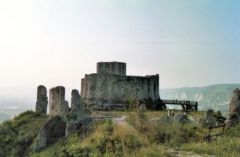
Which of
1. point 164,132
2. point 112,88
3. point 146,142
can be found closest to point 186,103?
point 112,88

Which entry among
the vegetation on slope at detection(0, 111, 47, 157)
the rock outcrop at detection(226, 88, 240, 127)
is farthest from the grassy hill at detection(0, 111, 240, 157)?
Answer: the vegetation on slope at detection(0, 111, 47, 157)

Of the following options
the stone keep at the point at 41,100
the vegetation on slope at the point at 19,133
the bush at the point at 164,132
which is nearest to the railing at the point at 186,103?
the stone keep at the point at 41,100

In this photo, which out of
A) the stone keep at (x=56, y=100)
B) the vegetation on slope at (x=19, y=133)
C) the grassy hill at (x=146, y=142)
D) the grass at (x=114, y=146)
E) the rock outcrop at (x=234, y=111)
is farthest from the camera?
the stone keep at (x=56, y=100)

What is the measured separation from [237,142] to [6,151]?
22.6 m

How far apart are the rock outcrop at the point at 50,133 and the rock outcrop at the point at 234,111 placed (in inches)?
577

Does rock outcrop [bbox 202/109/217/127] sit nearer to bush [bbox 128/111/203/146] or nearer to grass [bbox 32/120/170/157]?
bush [bbox 128/111/203/146]

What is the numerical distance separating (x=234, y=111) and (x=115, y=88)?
114 feet

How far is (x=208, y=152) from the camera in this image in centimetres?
2394

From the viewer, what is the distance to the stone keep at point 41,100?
52375 mm

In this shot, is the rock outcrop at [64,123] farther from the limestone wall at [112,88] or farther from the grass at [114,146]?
the limestone wall at [112,88]

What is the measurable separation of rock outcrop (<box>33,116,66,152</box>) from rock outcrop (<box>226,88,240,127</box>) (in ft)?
48.1

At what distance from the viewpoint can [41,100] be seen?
53.1 m

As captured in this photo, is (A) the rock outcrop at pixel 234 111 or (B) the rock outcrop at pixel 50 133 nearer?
(A) the rock outcrop at pixel 234 111

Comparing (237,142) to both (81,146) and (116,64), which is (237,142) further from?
(116,64)
